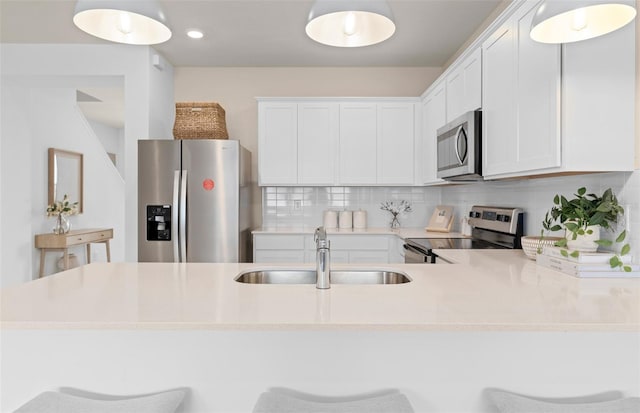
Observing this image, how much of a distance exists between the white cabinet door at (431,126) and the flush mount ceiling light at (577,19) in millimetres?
1831

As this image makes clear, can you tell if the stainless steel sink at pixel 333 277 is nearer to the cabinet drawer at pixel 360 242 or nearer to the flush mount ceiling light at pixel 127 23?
the flush mount ceiling light at pixel 127 23

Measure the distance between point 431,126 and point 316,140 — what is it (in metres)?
1.14

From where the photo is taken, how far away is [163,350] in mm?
1333

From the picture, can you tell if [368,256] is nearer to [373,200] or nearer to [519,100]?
[373,200]

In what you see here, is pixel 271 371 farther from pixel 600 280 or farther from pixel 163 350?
pixel 600 280

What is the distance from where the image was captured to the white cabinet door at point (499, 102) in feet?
7.20

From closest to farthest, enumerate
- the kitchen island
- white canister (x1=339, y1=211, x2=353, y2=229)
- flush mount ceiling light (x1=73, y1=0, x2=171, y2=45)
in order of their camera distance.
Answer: the kitchen island, flush mount ceiling light (x1=73, y1=0, x2=171, y2=45), white canister (x1=339, y1=211, x2=353, y2=229)

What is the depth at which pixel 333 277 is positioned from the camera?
1922mm

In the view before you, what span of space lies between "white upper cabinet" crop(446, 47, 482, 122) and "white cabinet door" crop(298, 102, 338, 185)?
1.25m

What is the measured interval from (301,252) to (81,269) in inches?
86.7

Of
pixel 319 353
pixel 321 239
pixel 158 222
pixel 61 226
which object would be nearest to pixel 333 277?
pixel 321 239

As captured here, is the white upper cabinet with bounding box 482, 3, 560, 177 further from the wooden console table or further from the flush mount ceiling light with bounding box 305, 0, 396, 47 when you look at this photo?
the wooden console table

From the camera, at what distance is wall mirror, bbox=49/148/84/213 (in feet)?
14.9

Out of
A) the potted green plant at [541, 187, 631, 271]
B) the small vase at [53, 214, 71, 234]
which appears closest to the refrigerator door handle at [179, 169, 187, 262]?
the small vase at [53, 214, 71, 234]
